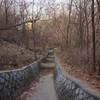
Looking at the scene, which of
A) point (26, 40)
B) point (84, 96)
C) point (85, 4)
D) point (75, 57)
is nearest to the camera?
point (84, 96)

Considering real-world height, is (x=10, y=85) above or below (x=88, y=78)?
below

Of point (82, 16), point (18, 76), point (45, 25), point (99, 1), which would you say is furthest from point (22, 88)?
point (45, 25)

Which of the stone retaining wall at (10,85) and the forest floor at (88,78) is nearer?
the forest floor at (88,78)

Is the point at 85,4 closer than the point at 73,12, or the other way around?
the point at 85,4

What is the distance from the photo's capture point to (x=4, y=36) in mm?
23891

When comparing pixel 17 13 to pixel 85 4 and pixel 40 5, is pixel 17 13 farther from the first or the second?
pixel 85 4

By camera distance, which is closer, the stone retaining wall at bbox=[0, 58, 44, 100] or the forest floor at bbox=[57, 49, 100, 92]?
the forest floor at bbox=[57, 49, 100, 92]

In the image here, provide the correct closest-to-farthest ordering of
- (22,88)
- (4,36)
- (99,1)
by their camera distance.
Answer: (22,88), (99,1), (4,36)

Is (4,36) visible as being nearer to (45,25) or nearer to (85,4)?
(85,4)

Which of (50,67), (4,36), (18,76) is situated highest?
(4,36)

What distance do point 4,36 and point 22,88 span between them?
46.7 feet

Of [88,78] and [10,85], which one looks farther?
[88,78]

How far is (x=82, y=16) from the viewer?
20.3m

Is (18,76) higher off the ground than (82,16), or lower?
lower
